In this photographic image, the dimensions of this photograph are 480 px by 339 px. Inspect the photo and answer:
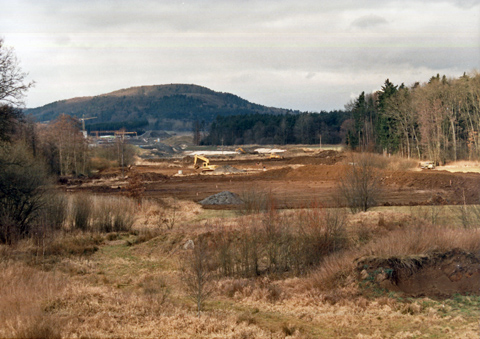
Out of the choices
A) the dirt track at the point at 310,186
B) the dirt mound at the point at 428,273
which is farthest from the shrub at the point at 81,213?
the dirt mound at the point at 428,273

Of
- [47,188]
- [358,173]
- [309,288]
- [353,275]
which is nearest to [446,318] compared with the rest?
[353,275]

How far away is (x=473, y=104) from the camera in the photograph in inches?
2400

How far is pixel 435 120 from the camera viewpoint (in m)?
65.6

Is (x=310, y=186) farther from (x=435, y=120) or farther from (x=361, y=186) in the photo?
(x=435, y=120)

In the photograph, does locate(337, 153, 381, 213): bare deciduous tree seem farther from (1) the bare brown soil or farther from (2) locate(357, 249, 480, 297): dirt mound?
(2) locate(357, 249, 480, 297): dirt mound

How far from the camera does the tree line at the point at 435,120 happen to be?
63.0 meters

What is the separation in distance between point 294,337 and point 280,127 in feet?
498

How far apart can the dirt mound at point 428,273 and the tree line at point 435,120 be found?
43.6m

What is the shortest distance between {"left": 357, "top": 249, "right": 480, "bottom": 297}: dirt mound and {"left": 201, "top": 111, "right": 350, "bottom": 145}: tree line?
13841 centimetres

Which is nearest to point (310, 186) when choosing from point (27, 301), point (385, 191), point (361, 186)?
point (385, 191)

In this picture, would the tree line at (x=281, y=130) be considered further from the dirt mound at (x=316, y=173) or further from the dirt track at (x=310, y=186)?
the dirt track at (x=310, y=186)

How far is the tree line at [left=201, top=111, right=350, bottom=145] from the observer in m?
156

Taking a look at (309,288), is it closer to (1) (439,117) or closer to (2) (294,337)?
(2) (294,337)

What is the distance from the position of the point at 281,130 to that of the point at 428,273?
146224 millimetres
